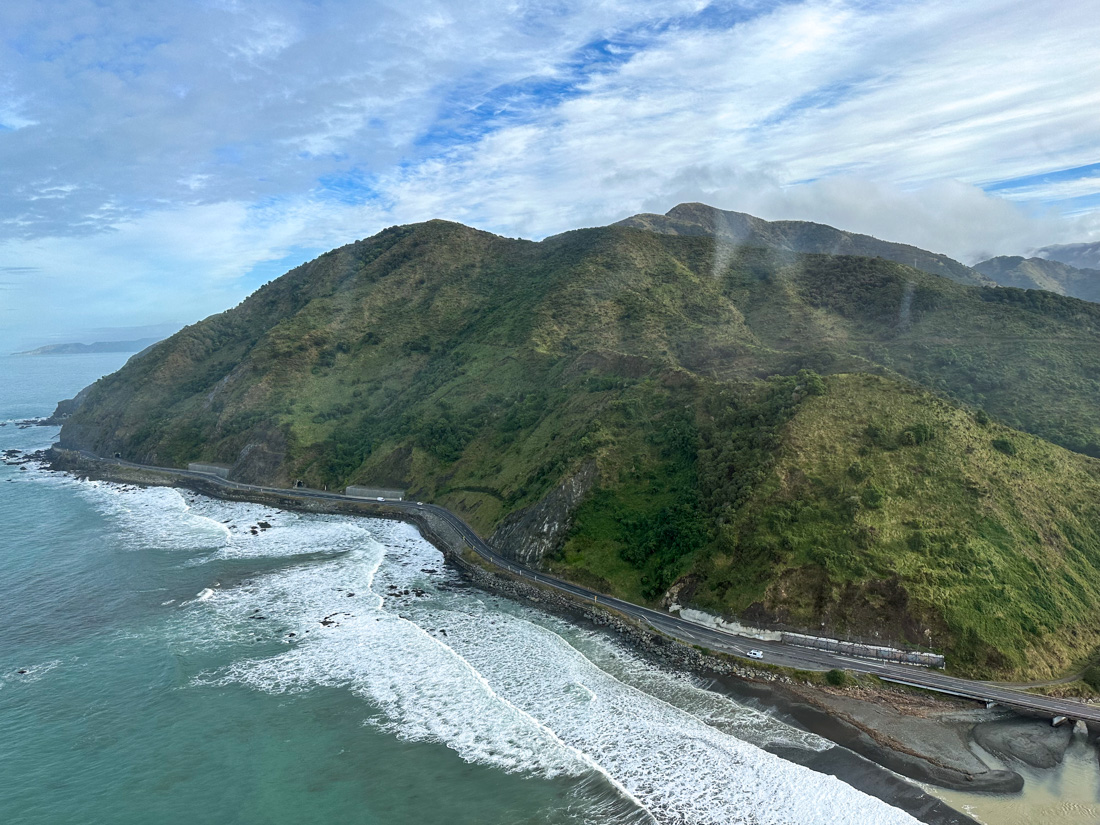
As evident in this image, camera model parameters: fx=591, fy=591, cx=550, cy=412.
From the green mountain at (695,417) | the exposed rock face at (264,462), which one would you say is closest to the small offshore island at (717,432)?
the green mountain at (695,417)

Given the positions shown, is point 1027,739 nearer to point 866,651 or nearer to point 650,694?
point 866,651

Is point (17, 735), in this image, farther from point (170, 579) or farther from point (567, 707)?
point (567, 707)

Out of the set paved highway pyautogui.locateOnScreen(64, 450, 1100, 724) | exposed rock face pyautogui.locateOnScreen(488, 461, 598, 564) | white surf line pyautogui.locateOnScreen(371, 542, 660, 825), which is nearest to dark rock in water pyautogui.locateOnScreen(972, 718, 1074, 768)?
paved highway pyautogui.locateOnScreen(64, 450, 1100, 724)

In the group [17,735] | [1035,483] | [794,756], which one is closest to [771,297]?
[1035,483]

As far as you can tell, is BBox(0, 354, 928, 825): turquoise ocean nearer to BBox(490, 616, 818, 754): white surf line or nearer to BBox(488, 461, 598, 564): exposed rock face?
BBox(490, 616, 818, 754): white surf line

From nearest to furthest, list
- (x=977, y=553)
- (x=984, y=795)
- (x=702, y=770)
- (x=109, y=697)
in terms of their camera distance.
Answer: (x=984, y=795) → (x=702, y=770) → (x=109, y=697) → (x=977, y=553)

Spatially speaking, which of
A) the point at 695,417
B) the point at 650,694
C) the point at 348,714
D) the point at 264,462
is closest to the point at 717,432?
the point at 695,417
